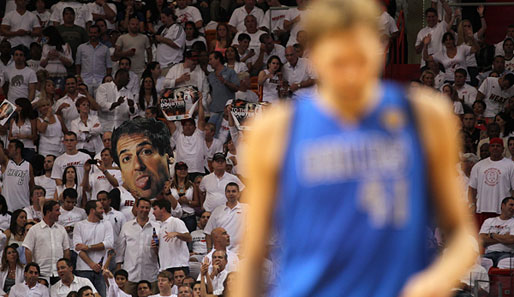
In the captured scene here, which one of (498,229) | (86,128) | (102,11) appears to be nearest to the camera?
(498,229)

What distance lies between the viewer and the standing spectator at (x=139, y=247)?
44.7 feet

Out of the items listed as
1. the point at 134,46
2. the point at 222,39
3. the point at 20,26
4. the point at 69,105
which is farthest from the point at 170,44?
the point at 20,26

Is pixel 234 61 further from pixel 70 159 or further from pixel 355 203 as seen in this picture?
pixel 355 203

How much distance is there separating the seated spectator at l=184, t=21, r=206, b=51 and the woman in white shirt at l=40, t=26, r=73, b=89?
84.0 inches

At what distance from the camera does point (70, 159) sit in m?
15.2

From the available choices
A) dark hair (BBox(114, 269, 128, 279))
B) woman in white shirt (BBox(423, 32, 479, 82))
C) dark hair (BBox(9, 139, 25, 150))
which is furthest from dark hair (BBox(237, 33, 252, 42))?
dark hair (BBox(114, 269, 128, 279))

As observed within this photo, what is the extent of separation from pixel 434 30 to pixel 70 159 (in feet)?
22.0

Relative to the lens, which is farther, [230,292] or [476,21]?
[476,21]

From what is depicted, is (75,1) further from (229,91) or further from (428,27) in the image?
(428,27)

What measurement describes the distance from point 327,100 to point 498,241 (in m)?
11.4

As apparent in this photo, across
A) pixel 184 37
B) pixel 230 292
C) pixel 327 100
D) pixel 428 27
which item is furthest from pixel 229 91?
pixel 327 100

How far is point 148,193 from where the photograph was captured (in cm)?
1332

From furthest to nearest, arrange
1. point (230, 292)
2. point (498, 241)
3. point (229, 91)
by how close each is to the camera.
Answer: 1. point (229, 91)
2. point (498, 241)
3. point (230, 292)

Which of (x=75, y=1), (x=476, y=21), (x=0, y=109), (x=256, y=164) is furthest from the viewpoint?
(x=75, y=1)
